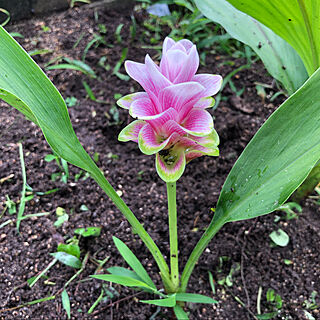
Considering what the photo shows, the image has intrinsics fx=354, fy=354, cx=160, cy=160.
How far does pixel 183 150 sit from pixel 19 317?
69 cm

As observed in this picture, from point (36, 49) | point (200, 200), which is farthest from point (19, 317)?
point (36, 49)

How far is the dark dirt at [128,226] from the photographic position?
1.02 m

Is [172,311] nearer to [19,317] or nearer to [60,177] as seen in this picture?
[19,317]

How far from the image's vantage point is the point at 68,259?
105cm

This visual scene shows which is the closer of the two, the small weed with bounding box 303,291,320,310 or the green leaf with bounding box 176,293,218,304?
the green leaf with bounding box 176,293,218,304

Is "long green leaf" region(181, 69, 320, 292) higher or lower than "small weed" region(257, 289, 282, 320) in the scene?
higher

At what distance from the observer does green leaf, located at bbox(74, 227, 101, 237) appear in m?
1.10

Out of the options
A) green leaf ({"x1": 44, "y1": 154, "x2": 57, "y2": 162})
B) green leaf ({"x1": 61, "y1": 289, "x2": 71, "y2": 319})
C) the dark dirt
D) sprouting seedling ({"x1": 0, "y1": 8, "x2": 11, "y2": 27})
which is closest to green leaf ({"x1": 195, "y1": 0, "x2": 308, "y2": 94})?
the dark dirt

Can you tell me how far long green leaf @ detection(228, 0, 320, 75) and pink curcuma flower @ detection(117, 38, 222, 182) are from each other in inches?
10.9

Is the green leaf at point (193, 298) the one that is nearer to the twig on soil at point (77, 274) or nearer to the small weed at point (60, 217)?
the twig on soil at point (77, 274)

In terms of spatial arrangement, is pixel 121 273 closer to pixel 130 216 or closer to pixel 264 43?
pixel 130 216

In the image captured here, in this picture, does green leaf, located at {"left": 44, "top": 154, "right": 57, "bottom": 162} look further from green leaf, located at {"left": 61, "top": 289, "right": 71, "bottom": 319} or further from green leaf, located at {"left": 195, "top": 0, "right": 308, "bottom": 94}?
green leaf, located at {"left": 195, "top": 0, "right": 308, "bottom": 94}

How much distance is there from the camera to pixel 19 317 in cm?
97

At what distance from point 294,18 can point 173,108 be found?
0.44m
